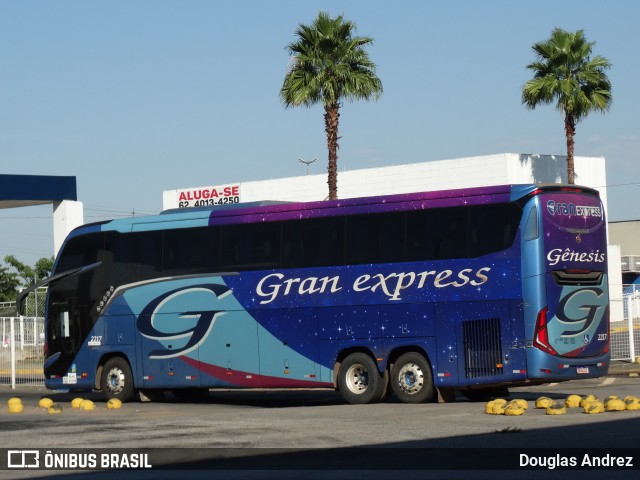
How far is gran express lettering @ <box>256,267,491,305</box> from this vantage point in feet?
71.1

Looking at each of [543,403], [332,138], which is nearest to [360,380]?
[543,403]

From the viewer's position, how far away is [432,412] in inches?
766

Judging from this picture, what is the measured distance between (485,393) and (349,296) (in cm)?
342

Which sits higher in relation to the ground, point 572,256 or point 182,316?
point 572,256

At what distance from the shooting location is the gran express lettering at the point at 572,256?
21141 mm

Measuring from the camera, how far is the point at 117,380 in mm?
26625

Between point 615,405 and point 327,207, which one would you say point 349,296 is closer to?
point 327,207

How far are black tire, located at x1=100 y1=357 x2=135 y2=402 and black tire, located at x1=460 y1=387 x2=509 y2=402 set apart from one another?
7.33 metres

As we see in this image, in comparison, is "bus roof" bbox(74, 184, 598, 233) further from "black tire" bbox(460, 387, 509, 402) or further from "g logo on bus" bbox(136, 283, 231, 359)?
"black tire" bbox(460, 387, 509, 402)

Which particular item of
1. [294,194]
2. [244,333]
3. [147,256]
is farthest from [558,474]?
[294,194]

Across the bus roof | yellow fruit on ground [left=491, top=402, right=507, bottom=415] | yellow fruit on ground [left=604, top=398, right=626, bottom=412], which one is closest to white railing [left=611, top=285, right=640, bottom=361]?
the bus roof

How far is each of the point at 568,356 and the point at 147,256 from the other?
917 cm

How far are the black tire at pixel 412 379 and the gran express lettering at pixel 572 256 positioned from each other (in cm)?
307

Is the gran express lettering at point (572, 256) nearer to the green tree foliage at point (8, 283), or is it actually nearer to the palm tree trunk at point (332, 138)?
the palm tree trunk at point (332, 138)
